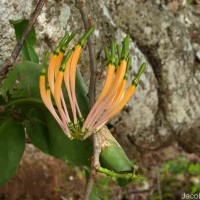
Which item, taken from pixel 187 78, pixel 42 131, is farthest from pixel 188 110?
pixel 42 131

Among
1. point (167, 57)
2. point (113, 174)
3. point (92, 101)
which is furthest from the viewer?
point (167, 57)

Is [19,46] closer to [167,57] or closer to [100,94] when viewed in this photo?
[100,94]

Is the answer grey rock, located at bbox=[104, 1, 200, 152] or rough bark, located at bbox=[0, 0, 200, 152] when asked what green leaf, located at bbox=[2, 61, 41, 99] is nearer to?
rough bark, located at bbox=[0, 0, 200, 152]

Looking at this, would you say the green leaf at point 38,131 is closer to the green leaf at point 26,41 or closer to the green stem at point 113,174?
the green leaf at point 26,41

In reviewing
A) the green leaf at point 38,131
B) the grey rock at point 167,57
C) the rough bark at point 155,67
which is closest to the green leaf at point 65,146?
the green leaf at point 38,131

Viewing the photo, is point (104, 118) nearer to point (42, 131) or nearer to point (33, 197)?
point (42, 131)

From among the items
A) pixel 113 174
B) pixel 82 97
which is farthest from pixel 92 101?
pixel 113 174
